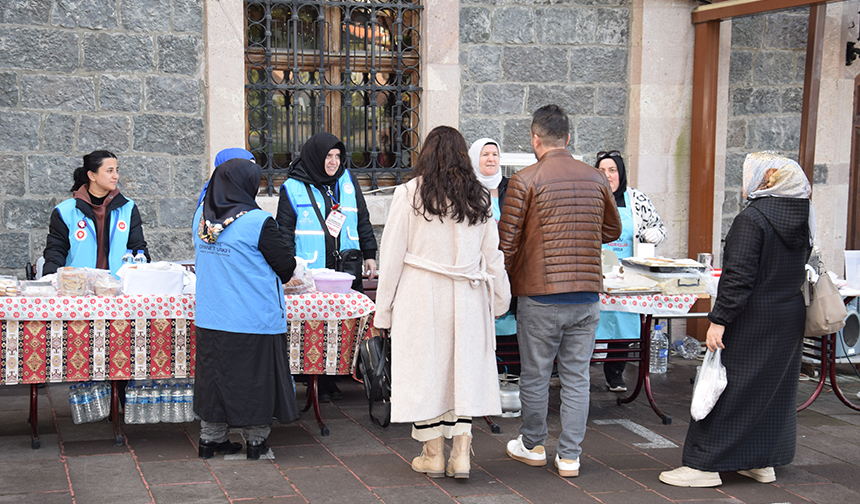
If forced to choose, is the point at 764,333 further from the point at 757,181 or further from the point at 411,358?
the point at 411,358

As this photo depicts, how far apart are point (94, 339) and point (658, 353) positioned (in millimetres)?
4540

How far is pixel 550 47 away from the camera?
752cm

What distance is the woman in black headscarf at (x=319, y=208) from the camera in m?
5.60

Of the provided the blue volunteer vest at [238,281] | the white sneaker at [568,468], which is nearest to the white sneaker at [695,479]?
the white sneaker at [568,468]

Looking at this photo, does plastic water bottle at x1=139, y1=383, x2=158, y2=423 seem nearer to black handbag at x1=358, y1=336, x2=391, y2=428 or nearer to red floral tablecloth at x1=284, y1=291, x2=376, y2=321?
red floral tablecloth at x1=284, y1=291, x2=376, y2=321

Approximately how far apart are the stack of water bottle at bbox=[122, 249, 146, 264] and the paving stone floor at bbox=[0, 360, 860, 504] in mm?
989

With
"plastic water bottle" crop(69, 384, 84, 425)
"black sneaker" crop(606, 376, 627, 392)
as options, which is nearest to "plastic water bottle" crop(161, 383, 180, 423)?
"plastic water bottle" crop(69, 384, 84, 425)

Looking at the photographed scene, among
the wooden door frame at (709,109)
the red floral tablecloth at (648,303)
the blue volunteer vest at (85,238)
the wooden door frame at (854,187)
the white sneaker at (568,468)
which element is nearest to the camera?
the white sneaker at (568,468)

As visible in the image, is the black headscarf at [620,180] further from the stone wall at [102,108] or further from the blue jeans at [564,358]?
the stone wall at [102,108]

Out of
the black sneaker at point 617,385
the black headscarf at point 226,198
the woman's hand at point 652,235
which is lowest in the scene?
the black sneaker at point 617,385

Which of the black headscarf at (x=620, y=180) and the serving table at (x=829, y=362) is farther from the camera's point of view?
the black headscarf at (x=620, y=180)

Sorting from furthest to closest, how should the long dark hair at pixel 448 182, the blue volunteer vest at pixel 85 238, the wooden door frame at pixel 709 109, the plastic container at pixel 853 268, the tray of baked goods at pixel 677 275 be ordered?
the wooden door frame at pixel 709 109
the plastic container at pixel 853 268
the blue volunteer vest at pixel 85 238
the tray of baked goods at pixel 677 275
the long dark hair at pixel 448 182

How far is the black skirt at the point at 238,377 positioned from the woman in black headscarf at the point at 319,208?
4.24 feet

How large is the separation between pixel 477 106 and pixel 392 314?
3646mm
